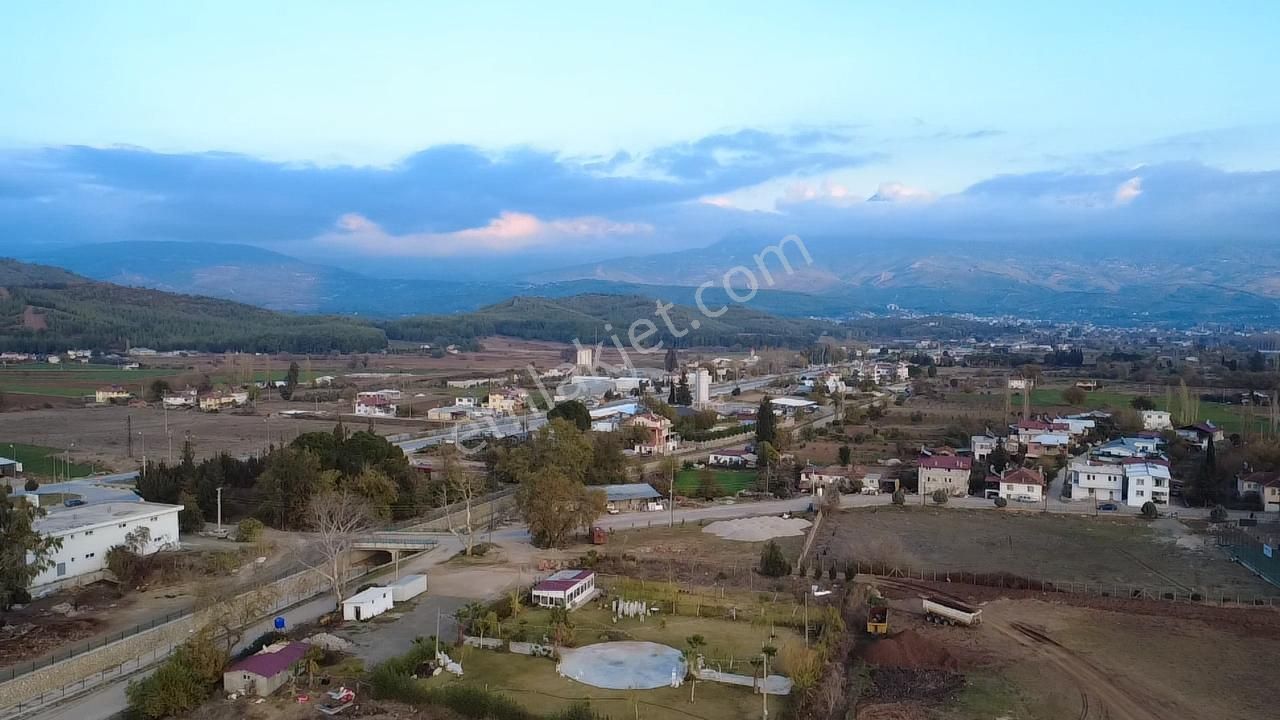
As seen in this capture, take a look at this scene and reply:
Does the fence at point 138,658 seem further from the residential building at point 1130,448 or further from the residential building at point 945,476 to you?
the residential building at point 1130,448

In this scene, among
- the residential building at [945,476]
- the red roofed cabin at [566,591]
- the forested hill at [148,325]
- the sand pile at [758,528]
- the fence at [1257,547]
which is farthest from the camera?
the forested hill at [148,325]

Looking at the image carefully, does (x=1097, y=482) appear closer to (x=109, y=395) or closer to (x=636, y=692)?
(x=636, y=692)

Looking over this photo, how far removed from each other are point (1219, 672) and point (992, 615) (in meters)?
3.89

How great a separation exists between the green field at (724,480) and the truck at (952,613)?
536 inches

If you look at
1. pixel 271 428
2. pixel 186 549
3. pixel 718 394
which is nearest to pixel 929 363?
pixel 718 394

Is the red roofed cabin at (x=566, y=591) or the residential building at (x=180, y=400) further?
the residential building at (x=180, y=400)

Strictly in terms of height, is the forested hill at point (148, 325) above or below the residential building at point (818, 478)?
above

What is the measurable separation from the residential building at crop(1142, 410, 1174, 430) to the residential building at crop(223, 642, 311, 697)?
39.9 m

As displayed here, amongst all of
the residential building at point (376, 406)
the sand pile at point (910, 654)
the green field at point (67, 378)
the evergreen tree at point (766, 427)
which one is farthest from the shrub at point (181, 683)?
the green field at point (67, 378)

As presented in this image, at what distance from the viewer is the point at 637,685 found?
44.7 ft

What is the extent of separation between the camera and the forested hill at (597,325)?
394 ft

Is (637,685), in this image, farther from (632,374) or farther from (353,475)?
(632,374)

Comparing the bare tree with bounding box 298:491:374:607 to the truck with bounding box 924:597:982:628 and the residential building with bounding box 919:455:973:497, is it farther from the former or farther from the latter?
the residential building with bounding box 919:455:973:497

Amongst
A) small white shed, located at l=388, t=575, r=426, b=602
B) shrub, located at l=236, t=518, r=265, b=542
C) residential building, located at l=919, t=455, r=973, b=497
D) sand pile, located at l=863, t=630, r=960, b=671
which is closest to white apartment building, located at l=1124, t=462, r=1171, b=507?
residential building, located at l=919, t=455, r=973, b=497
